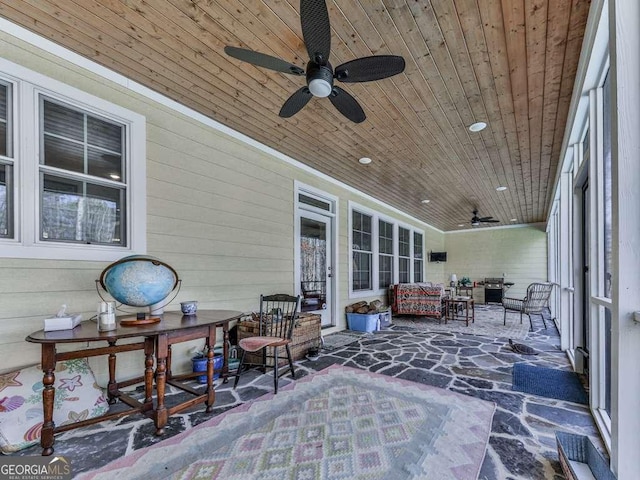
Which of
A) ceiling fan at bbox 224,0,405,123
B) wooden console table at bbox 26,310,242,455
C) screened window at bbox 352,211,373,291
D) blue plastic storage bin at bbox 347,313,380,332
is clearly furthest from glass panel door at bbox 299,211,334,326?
ceiling fan at bbox 224,0,405,123

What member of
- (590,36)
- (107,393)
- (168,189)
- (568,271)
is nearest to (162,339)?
(107,393)

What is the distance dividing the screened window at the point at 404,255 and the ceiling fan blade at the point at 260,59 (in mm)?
7058

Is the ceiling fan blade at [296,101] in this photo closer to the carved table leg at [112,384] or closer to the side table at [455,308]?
the carved table leg at [112,384]

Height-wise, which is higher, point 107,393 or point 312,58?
point 312,58

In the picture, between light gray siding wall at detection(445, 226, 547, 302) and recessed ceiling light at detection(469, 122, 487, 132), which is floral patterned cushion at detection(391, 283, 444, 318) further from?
light gray siding wall at detection(445, 226, 547, 302)

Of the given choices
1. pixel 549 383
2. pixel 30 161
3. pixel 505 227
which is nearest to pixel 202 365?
pixel 30 161

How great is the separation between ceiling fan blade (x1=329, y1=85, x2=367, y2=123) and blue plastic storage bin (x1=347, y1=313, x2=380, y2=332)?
3.99 meters

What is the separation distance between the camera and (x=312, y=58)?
211 cm

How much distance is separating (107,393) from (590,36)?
457 cm

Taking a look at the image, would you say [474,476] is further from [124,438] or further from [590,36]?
[590,36]

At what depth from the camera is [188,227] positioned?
3355 mm

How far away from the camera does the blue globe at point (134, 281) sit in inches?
88.8

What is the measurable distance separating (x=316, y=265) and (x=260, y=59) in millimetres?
3865

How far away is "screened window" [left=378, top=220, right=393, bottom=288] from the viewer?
7.65 metres
